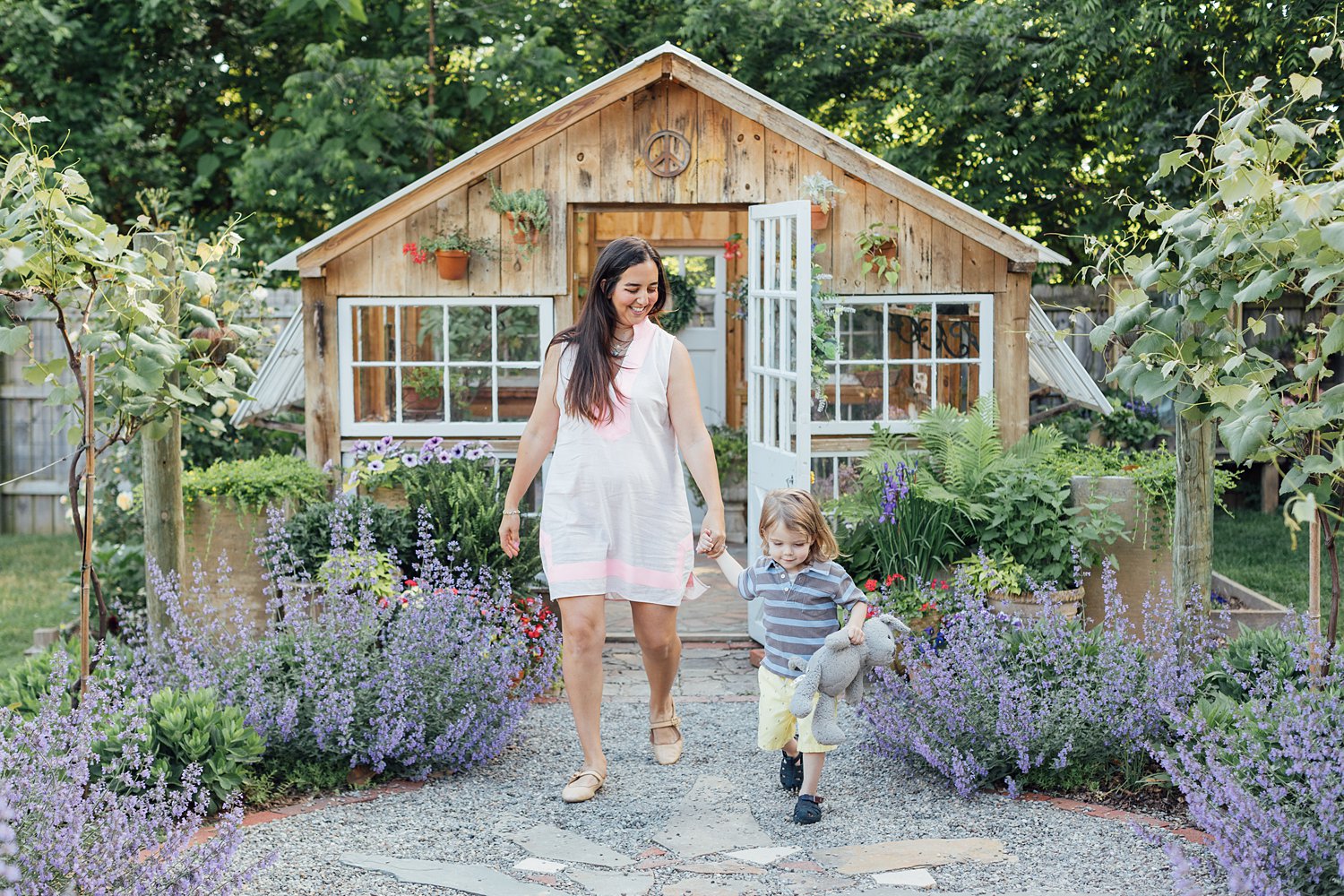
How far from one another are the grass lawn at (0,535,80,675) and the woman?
3.56m

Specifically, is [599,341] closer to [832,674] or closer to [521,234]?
[832,674]

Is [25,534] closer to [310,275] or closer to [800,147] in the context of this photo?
[310,275]

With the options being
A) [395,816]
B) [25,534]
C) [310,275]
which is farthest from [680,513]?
[25,534]

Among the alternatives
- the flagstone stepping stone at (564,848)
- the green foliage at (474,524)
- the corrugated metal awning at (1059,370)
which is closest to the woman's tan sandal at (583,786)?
the flagstone stepping stone at (564,848)

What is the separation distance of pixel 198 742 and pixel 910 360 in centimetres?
418

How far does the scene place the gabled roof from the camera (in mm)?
6727

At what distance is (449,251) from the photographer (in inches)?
272

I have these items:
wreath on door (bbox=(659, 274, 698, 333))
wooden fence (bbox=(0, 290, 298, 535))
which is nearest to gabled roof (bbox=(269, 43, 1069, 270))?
wooden fence (bbox=(0, 290, 298, 535))

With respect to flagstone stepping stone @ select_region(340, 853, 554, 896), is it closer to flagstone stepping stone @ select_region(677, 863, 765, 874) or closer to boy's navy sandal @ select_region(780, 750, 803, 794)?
flagstone stepping stone @ select_region(677, 863, 765, 874)

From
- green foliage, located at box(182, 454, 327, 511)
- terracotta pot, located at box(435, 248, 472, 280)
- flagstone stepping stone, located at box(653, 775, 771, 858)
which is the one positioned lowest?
flagstone stepping stone, located at box(653, 775, 771, 858)

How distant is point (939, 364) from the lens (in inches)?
277

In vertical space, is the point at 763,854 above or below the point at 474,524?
below

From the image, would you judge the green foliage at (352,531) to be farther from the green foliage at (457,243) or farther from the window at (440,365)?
the green foliage at (457,243)

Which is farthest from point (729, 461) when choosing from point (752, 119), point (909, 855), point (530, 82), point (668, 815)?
point (909, 855)
